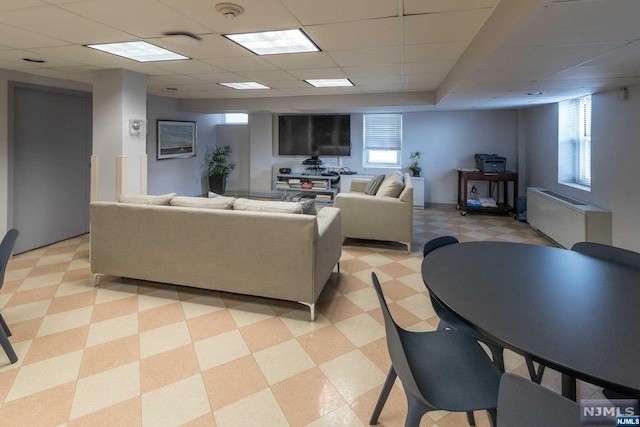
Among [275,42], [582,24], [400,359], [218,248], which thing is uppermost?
[275,42]

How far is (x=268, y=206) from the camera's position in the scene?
9.70 feet

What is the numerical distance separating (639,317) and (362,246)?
3.63m

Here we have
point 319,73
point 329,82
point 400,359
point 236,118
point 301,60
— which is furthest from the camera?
point 236,118

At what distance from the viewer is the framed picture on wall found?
21.7ft

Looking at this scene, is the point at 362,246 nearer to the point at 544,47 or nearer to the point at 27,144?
the point at 544,47

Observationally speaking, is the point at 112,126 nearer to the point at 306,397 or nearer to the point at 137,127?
the point at 137,127

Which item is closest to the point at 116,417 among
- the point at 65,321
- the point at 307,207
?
the point at 65,321

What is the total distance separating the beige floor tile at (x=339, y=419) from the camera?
1.70 metres

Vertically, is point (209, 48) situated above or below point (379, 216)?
above

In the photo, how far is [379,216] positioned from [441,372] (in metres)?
3.25

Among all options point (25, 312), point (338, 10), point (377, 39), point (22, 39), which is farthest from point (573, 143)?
point (25, 312)

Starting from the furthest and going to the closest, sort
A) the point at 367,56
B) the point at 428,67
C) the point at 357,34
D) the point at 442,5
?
1. the point at 428,67
2. the point at 367,56
3. the point at 357,34
4. the point at 442,5

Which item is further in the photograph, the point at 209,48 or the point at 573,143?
the point at 573,143

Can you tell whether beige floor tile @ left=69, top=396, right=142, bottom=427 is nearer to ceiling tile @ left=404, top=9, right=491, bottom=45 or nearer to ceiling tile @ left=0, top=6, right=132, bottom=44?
ceiling tile @ left=0, top=6, right=132, bottom=44
